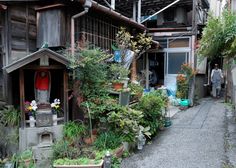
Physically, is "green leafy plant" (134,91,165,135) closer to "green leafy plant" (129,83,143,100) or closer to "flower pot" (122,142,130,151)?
"green leafy plant" (129,83,143,100)

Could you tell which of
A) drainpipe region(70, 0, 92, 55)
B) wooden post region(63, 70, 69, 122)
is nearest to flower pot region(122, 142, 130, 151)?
wooden post region(63, 70, 69, 122)

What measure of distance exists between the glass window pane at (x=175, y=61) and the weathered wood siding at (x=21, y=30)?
28.6 ft

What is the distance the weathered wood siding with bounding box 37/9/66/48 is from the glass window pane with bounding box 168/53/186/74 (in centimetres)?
832

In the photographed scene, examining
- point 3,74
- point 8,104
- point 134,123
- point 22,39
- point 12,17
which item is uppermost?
point 12,17

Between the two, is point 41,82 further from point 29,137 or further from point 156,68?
point 156,68

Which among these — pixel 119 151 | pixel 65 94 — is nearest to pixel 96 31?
pixel 65 94

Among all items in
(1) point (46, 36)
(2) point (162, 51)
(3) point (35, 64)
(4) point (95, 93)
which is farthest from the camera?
(2) point (162, 51)

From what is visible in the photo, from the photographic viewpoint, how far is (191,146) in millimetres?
6867

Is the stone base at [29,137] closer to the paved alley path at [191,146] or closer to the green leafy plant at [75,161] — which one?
the green leafy plant at [75,161]

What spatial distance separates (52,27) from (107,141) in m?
3.47

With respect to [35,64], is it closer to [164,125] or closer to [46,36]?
[46,36]

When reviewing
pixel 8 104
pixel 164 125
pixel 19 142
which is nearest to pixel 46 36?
pixel 8 104

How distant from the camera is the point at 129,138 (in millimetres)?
6453

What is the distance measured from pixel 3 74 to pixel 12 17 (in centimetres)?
150
